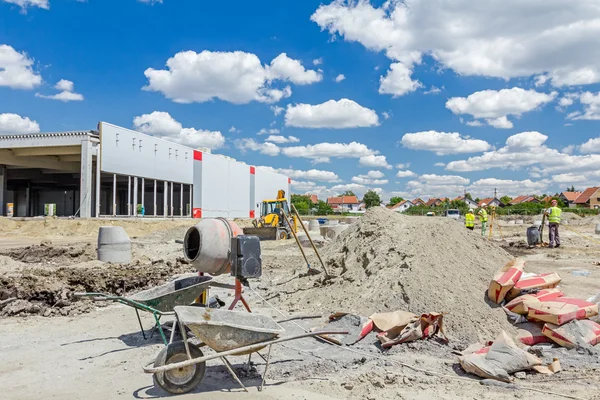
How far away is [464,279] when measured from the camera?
7.21 metres

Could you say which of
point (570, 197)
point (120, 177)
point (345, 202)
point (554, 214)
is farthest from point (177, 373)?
point (345, 202)

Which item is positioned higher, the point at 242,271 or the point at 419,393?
the point at 242,271

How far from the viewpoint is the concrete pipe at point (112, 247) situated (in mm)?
13305

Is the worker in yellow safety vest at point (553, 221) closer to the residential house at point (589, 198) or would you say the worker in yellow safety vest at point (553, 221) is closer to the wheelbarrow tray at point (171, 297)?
the wheelbarrow tray at point (171, 297)

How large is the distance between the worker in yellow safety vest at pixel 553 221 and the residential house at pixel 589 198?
82.3 m

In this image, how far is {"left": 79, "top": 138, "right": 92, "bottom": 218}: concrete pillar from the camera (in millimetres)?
27516

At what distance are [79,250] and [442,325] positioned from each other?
44.3ft

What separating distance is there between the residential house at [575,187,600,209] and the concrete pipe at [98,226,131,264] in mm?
94943

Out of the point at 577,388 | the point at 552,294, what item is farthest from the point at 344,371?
the point at 552,294

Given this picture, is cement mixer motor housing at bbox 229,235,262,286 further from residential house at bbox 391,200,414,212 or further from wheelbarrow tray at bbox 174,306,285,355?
residential house at bbox 391,200,414,212

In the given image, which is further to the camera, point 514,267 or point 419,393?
point 514,267

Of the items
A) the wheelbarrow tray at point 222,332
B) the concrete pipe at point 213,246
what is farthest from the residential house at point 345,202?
the wheelbarrow tray at point 222,332

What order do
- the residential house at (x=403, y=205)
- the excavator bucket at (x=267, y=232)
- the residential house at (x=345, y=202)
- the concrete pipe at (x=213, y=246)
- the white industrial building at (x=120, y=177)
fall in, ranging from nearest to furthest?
1. the concrete pipe at (x=213, y=246)
2. the excavator bucket at (x=267, y=232)
3. the white industrial building at (x=120, y=177)
4. the residential house at (x=403, y=205)
5. the residential house at (x=345, y=202)

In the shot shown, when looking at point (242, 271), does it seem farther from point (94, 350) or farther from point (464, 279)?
point (464, 279)
